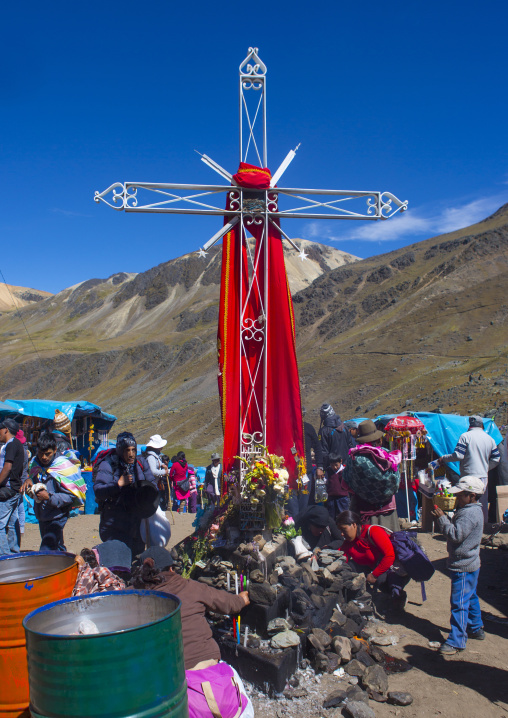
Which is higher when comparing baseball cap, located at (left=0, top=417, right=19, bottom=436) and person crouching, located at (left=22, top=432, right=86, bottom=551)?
baseball cap, located at (left=0, top=417, right=19, bottom=436)

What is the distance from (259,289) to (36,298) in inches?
8073

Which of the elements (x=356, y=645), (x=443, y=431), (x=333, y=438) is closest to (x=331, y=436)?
(x=333, y=438)

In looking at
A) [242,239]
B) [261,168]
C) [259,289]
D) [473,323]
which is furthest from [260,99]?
[473,323]

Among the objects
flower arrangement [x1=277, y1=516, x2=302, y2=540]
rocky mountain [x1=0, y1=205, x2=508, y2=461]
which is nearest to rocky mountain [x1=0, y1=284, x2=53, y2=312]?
rocky mountain [x1=0, y1=205, x2=508, y2=461]

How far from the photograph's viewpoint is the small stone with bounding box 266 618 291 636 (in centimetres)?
458

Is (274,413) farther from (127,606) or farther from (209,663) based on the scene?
(127,606)

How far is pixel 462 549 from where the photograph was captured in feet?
16.4

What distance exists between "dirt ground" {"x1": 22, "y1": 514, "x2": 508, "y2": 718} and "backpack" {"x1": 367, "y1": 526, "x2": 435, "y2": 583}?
1.87ft

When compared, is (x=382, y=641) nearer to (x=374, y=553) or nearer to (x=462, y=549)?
(x=374, y=553)

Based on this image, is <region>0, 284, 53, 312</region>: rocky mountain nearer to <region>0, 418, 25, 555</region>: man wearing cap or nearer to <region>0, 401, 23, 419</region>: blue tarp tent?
<region>0, 401, 23, 419</region>: blue tarp tent

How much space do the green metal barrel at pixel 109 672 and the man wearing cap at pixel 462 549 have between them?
330 cm

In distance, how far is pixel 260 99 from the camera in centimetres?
651

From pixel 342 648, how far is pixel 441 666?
908 mm

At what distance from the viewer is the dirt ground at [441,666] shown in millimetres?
4145
